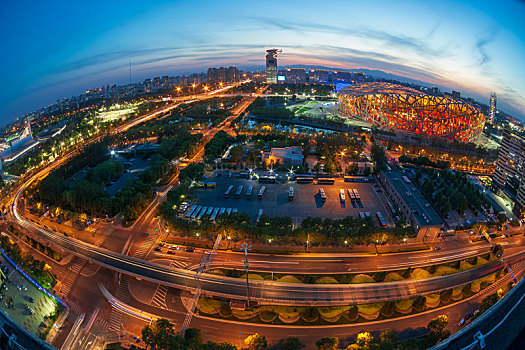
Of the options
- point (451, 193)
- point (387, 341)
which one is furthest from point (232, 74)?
point (387, 341)

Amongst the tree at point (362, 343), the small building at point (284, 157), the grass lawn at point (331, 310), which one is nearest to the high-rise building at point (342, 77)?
the small building at point (284, 157)

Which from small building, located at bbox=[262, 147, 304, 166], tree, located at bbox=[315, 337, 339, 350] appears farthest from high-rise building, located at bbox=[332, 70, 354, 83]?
tree, located at bbox=[315, 337, 339, 350]

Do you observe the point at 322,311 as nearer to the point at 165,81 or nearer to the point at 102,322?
the point at 102,322

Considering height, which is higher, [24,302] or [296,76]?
[296,76]

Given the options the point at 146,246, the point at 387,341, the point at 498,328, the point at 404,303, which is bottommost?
the point at 146,246

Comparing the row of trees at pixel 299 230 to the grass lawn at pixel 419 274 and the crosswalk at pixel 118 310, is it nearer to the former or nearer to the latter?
the grass lawn at pixel 419 274

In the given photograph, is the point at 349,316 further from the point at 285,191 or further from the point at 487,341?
the point at 285,191

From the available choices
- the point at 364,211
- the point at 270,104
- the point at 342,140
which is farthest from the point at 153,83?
the point at 364,211
